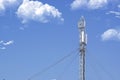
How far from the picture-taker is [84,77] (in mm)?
100250

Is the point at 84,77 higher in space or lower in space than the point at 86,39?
lower

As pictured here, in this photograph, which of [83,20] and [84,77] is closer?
[84,77]

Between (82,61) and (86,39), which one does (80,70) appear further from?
(86,39)

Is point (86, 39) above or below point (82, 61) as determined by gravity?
above

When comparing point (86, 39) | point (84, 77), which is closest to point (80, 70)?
point (84, 77)

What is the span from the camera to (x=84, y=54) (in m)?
104

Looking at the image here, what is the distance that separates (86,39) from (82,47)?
119 inches

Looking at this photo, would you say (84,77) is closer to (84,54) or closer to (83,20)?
(84,54)

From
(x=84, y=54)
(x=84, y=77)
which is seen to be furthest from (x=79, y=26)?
(x=84, y=77)

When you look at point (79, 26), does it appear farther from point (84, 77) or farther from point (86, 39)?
point (84, 77)

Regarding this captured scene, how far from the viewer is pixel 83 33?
344 feet

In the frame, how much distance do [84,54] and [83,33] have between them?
6.94m

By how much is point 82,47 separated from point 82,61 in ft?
17.6

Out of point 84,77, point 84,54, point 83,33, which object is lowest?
point 84,77
